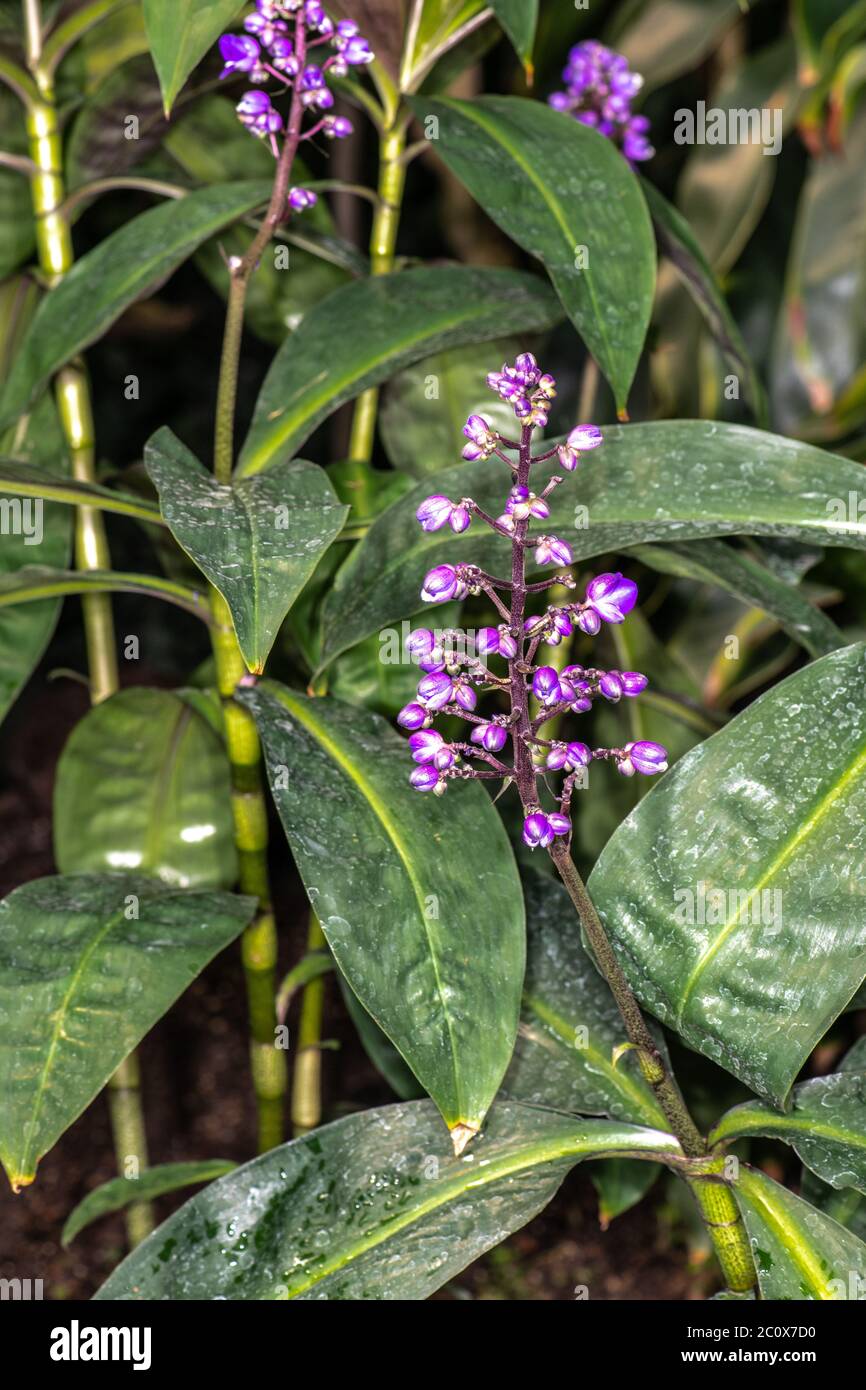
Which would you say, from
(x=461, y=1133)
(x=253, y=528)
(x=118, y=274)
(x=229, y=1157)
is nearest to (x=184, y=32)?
(x=118, y=274)

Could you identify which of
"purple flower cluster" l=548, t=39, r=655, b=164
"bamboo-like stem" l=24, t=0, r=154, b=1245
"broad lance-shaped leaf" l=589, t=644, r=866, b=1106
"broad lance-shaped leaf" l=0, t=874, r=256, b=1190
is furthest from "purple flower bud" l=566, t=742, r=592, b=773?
"purple flower cluster" l=548, t=39, r=655, b=164

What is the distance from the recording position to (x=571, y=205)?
2.90 feet

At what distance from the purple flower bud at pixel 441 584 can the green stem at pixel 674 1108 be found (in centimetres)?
14

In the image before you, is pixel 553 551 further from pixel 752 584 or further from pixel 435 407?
pixel 435 407

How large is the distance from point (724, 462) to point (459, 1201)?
1.61 ft

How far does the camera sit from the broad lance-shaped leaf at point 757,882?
72 centimetres

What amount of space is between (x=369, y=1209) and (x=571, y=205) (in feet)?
2.19

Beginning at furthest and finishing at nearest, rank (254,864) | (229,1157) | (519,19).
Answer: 1. (229,1157)
2. (254,864)
3. (519,19)

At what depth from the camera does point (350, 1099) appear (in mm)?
1406

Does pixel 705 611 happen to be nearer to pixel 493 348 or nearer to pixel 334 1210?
pixel 493 348

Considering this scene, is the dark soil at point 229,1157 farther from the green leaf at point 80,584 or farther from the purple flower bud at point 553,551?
the purple flower bud at point 553,551

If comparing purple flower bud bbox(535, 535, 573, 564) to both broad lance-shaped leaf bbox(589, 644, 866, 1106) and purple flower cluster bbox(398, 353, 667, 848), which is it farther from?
broad lance-shaped leaf bbox(589, 644, 866, 1106)

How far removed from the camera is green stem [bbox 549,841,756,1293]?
0.70 meters

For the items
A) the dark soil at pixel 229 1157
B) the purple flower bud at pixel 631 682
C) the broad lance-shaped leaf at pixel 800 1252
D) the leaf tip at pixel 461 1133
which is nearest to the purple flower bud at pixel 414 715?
the purple flower bud at pixel 631 682
